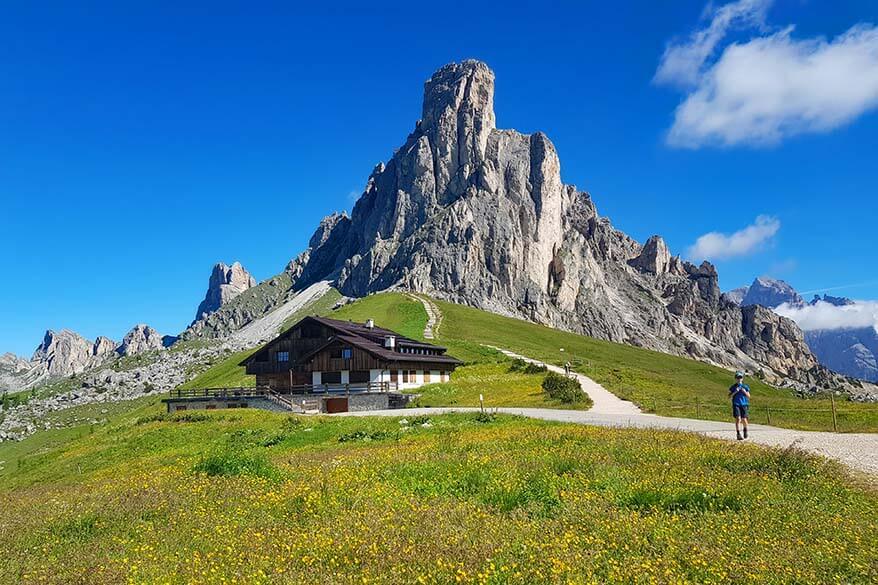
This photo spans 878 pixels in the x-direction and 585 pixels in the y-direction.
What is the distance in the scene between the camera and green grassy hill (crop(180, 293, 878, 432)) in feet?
109

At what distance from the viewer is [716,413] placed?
109 ft

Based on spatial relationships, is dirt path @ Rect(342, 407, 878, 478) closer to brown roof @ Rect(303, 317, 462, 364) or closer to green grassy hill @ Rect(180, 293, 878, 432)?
green grassy hill @ Rect(180, 293, 878, 432)

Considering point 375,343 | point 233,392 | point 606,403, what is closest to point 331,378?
point 375,343

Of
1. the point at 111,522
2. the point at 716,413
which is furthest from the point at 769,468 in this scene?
the point at 716,413

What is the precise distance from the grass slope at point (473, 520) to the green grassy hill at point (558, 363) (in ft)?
53.7

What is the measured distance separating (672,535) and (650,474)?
4548 mm

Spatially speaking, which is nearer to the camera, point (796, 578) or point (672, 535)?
point (796, 578)

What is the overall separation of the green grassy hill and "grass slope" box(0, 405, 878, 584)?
16.4 meters

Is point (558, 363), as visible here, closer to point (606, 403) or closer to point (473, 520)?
point (606, 403)

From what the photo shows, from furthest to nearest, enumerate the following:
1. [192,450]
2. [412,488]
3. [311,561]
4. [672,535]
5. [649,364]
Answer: [649,364]
[192,450]
[412,488]
[672,535]
[311,561]

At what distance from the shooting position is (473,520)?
10.2 m

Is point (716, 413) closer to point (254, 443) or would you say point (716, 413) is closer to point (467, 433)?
point (467, 433)

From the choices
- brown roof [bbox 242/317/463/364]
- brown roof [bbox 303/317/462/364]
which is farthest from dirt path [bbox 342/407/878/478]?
brown roof [bbox 242/317/463/364]

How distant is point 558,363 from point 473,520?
82.9 meters
